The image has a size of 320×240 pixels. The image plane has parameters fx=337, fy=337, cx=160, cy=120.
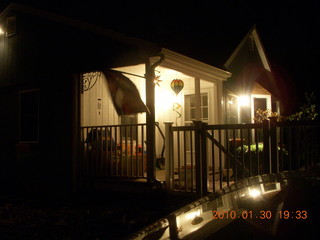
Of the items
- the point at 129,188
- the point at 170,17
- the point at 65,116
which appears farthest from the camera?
the point at 170,17

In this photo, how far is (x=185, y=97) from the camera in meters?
10.4

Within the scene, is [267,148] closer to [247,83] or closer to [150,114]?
[150,114]

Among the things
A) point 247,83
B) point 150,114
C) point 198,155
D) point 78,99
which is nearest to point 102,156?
point 150,114

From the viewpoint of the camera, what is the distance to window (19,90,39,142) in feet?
31.0

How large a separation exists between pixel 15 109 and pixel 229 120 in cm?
663

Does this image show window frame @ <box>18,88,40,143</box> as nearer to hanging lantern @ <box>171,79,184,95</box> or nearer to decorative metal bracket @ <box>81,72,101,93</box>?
decorative metal bracket @ <box>81,72,101,93</box>

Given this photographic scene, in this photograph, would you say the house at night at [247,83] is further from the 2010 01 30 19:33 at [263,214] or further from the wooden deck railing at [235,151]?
the 2010 01 30 19:33 at [263,214]

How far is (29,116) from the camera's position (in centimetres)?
970

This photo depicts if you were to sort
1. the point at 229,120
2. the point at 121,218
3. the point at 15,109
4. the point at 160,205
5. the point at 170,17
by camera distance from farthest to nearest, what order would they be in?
the point at 170,17 < the point at 229,120 < the point at 15,109 < the point at 160,205 < the point at 121,218

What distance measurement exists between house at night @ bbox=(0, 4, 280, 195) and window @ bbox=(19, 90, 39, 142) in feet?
0.09

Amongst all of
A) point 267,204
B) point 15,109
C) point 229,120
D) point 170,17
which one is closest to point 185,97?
point 229,120

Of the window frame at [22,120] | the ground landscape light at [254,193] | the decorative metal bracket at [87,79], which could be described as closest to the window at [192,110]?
the decorative metal bracket at [87,79]

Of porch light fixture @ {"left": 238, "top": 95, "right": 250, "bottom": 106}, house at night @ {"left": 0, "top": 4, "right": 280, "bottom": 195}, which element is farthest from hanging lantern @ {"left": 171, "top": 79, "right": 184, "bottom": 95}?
porch light fixture @ {"left": 238, "top": 95, "right": 250, "bottom": 106}

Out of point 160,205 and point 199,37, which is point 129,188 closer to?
point 160,205
